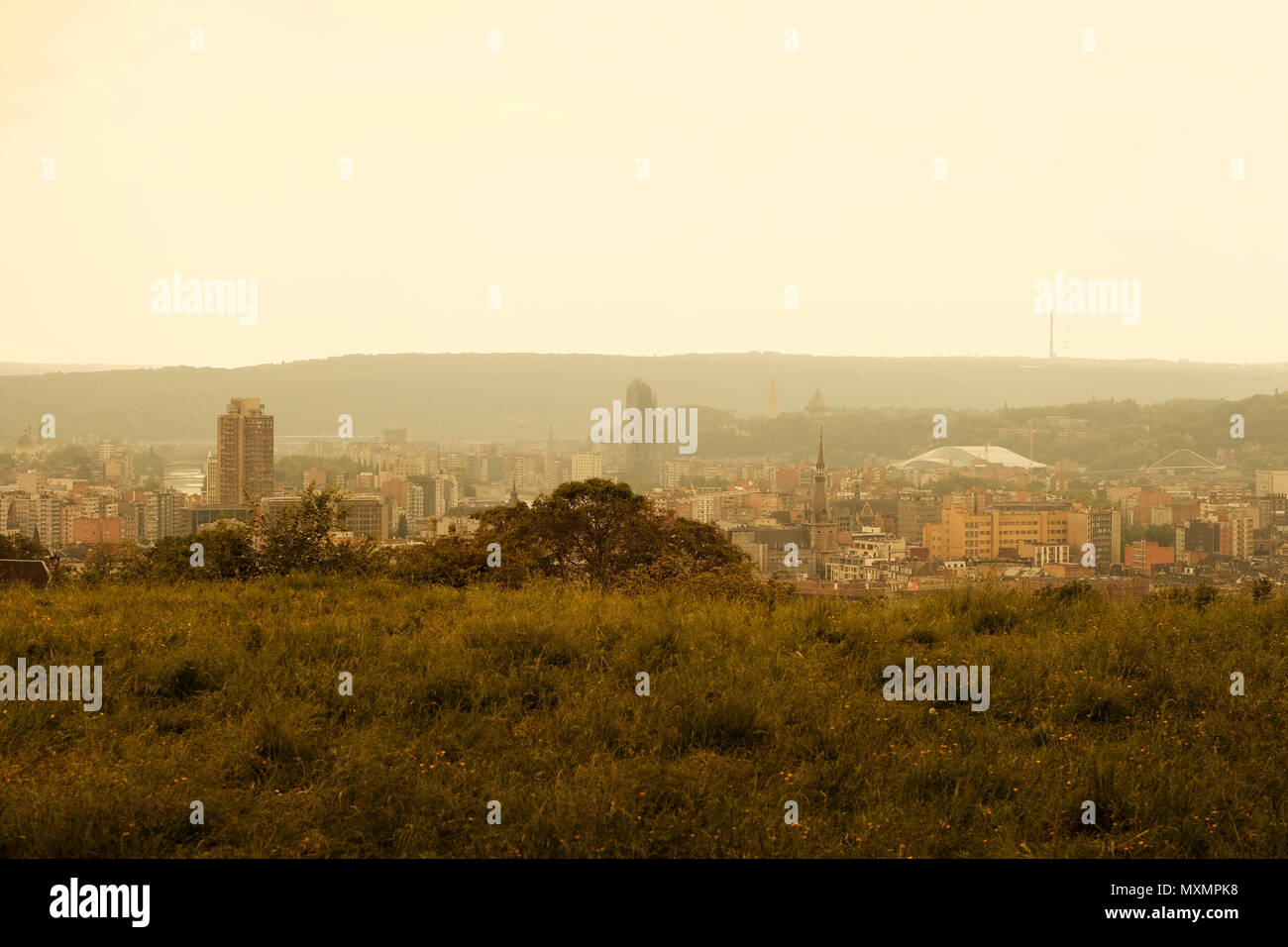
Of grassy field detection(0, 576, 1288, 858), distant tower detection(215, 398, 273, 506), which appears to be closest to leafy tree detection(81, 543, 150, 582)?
grassy field detection(0, 576, 1288, 858)

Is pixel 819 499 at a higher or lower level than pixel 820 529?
higher

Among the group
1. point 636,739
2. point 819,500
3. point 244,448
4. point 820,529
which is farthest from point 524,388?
point 636,739

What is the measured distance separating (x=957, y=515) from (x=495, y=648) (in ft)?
88.4

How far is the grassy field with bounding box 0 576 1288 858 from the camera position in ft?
11.4

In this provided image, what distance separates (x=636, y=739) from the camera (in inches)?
170

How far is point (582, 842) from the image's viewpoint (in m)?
3.37
